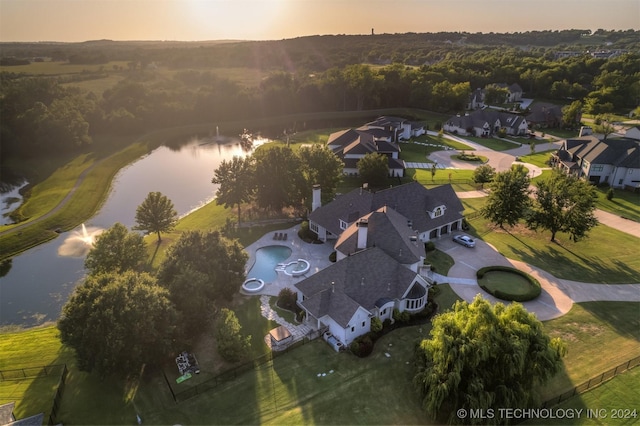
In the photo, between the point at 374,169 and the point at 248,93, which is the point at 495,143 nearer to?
the point at 374,169

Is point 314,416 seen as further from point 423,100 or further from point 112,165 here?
point 423,100

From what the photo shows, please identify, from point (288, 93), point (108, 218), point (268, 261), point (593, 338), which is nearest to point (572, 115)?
point (288, 93)

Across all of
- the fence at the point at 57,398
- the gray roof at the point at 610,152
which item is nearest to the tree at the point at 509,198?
the gray roof at the point at 610,152

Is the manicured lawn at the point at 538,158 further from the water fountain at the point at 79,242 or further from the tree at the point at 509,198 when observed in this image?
the water fountain at the point at 79,242

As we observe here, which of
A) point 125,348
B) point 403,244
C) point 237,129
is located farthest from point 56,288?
point 237,129

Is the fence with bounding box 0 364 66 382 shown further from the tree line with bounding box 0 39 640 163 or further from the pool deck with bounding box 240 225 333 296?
the tree line with bounding box 0 39 640 163

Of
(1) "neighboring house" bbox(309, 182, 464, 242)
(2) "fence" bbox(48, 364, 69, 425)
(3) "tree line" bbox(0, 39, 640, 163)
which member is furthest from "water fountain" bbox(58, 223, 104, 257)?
(3) "tree line" bbox(0, 39, 640, 163)
